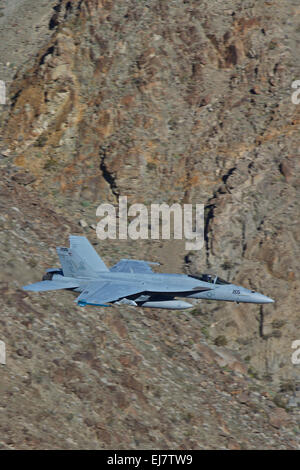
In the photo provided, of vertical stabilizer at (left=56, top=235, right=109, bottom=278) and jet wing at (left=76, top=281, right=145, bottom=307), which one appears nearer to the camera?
Result: jet wing at (left=76, top=281, right=145, bottom=307)

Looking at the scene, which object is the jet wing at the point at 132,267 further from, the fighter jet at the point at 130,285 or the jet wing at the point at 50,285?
the jet wing at the point at 50,285

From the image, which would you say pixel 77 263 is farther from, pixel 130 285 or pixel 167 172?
pixel 167 172

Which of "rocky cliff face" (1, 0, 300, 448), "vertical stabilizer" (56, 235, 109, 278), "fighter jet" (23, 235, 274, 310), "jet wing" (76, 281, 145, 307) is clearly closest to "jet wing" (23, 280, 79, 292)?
"fighter jet" (23, 235, 274, 310)

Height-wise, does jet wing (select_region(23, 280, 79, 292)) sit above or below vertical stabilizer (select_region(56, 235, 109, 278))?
below

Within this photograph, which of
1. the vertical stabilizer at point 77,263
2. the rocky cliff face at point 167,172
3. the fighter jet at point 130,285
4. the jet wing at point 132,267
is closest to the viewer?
the fighter jet at point 130,285

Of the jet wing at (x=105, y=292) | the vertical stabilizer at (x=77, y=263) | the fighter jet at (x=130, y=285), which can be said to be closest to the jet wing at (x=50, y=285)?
the fighter jet at (x=130, y=285)

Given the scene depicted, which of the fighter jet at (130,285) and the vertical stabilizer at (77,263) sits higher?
the vertical stabilizer at (77,263)

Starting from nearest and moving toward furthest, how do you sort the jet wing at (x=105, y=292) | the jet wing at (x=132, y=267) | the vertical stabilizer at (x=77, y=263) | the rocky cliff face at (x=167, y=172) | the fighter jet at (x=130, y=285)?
1. the jet wing at (x=105, y=292)
2. the fighter jet at (x=130, y=285)
3. the vertical stabilizer at (x=77, y=263)
4. the jet wing at (x=132, y=267)
5. the rocky cliff face at (x=167, y=172)

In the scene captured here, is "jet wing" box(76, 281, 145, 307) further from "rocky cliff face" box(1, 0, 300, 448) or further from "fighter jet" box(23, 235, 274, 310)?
"rocky cliff face" box(1, 0, 300, 448)

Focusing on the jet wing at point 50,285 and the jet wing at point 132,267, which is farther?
the jet wing at point 132,267
